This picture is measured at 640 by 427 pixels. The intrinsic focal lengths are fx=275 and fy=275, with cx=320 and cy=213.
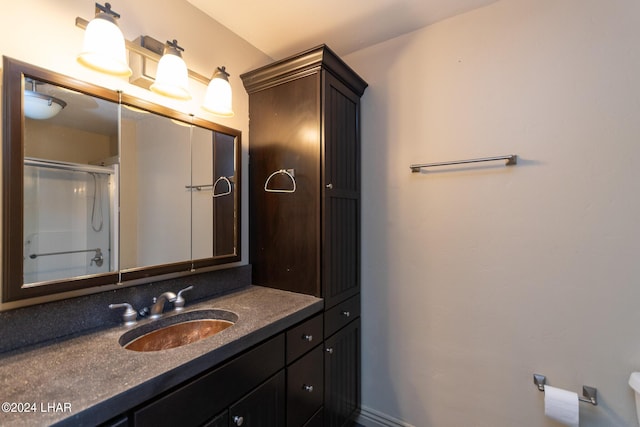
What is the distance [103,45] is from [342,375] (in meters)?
1.89

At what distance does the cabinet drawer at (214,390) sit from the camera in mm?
748

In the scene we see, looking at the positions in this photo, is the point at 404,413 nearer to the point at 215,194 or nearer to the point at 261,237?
the point at 261,237

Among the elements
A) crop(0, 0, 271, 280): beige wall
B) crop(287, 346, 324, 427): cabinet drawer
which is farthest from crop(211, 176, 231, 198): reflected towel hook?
crop(287, 346, 324, 427): cabinet drawer

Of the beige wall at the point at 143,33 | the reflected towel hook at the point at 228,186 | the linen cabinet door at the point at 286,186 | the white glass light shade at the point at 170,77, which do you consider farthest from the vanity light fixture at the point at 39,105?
the linen cabinet door at the point at 286,186

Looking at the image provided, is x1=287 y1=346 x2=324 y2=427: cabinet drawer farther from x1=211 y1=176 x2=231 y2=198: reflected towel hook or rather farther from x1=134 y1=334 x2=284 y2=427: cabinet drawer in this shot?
x1=211 y1=176 x2=231 y2=198: reflected towel hook

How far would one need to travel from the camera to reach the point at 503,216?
1.40 meters

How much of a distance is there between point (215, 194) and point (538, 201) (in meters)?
1.66

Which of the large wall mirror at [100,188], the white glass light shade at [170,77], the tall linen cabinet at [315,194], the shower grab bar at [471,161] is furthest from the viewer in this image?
the tall linen cabinet at [315,194]

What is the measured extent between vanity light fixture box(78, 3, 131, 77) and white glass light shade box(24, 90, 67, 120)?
0.17 meters

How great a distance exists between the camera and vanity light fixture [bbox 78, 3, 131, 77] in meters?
0.97

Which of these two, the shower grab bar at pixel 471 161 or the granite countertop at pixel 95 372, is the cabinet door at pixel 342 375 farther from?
the shower grab bar at pixel 471 161

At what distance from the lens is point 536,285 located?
1330 mm

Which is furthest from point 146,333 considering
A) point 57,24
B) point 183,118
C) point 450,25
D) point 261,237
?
point 450,25

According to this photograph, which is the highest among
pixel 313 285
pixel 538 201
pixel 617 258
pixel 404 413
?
pixel 538 201
